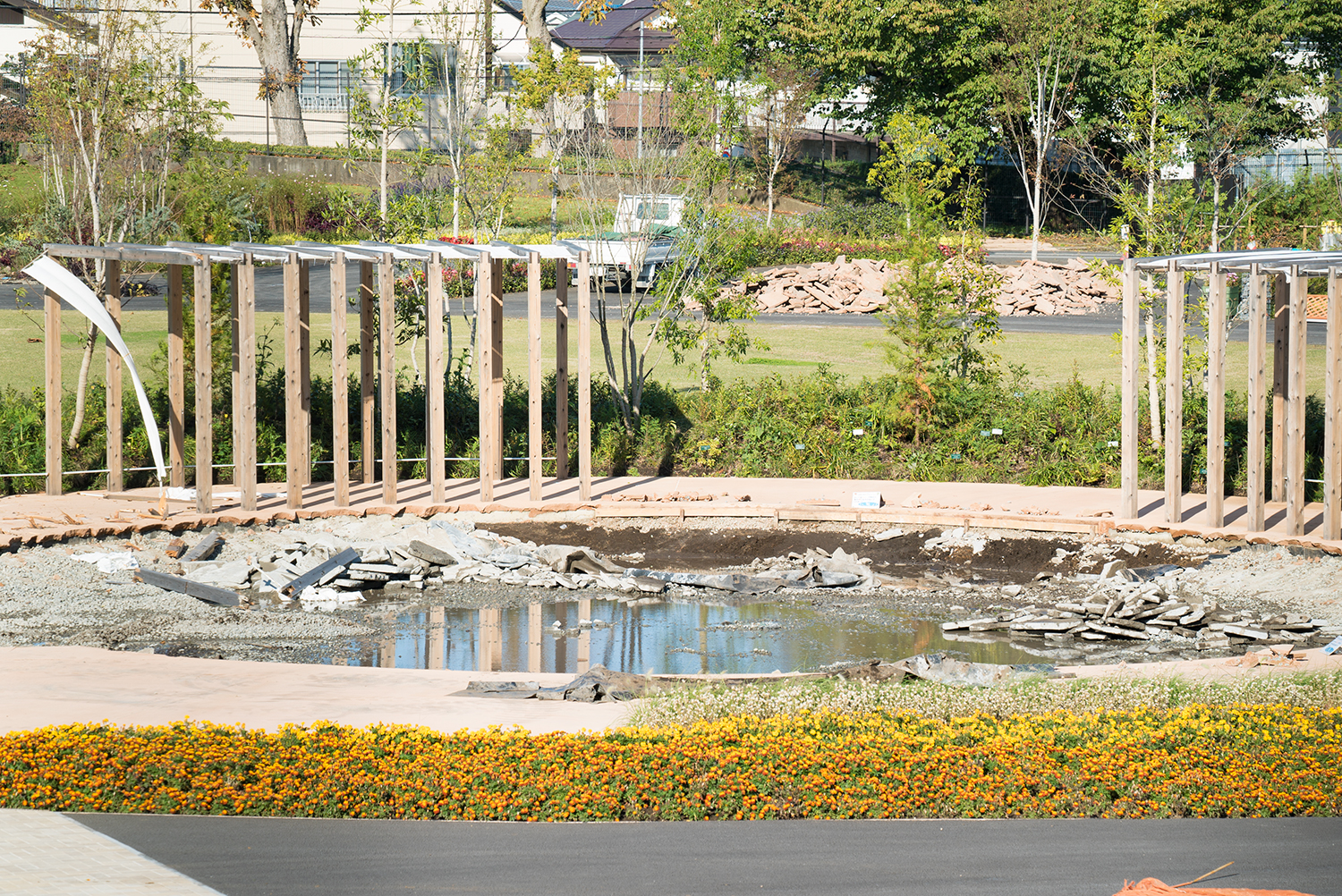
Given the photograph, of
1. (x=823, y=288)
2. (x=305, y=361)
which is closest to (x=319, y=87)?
(x=823, y=288)

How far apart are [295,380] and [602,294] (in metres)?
4.39

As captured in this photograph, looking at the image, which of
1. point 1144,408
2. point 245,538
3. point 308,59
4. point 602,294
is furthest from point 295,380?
point 308,59

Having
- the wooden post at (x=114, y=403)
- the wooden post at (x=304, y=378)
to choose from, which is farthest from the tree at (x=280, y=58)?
the wooden post at (x=304, y=378)

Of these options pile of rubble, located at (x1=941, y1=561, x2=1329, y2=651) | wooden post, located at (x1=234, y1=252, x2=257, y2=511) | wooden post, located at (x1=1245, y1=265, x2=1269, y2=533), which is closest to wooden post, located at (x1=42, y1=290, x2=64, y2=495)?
wooden post, located at (x1=234, y1=252, x2=257, y2=511)

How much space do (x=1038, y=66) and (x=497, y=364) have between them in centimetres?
2991

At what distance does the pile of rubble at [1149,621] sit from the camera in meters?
10.3

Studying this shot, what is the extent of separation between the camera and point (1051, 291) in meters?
31.7

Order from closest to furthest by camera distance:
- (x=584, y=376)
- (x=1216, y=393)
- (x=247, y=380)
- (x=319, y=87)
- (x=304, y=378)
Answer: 1. (x=1216, y=393)
2. (x=247, y=380)
3. (x=584, y=376)
4. (x=304, y=378)
5. (x=319, y=87)

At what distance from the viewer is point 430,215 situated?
17.8 meters

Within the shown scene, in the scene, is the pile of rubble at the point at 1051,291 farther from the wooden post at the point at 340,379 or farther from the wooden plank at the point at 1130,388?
the wooden post at the point at 340,379

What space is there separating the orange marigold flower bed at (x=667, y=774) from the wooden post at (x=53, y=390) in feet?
25.4

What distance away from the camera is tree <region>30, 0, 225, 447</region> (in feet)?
49.9

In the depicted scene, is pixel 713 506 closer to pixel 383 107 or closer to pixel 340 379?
pixel 340 379

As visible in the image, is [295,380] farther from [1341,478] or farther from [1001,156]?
[1001,156]
